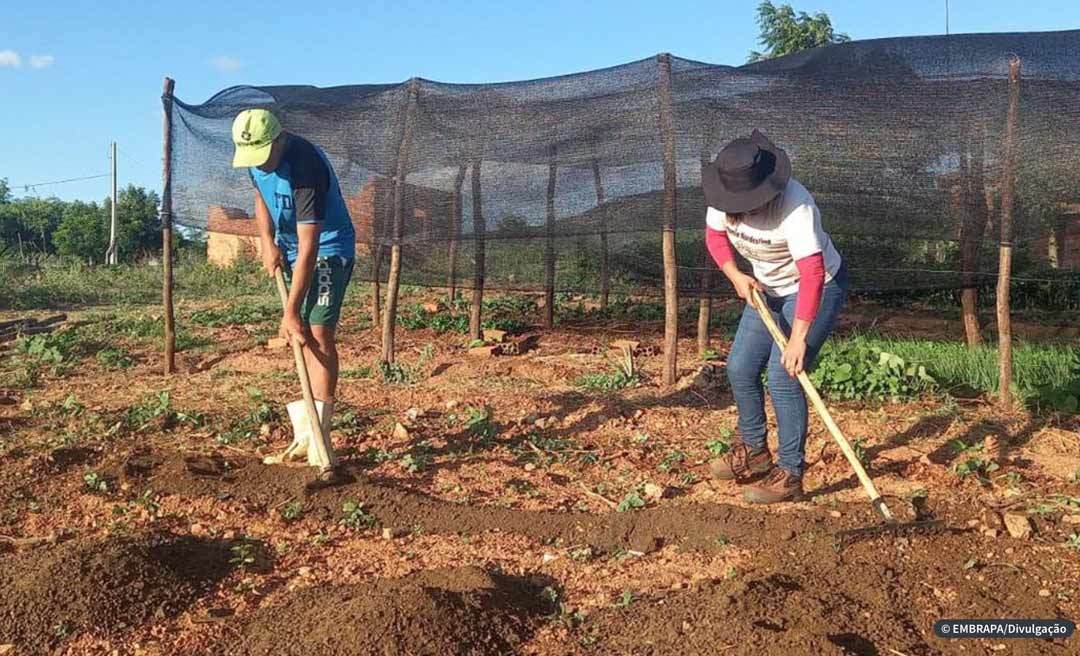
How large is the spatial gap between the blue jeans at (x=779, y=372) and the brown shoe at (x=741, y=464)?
0.05 m

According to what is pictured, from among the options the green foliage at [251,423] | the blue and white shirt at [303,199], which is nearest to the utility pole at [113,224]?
Result: the green foliage at [251,423]

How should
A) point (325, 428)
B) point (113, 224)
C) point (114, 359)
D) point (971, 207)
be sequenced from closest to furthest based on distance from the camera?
point (325, 428), point (971, 207), point (114, 359), point (113, 224)

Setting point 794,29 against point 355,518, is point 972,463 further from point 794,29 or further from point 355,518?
point 794,29

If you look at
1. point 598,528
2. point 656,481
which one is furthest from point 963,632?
point 656,481

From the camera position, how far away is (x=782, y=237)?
358 cm

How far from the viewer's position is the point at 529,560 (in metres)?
3.39

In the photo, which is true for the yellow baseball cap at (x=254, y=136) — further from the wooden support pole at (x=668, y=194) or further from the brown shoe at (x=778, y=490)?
the wooden support pole at (x=668, y=194)

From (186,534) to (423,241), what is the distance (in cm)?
361

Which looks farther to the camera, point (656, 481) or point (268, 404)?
point (268, 404)

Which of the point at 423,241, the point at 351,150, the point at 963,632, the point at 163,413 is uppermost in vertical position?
the point at 351,150

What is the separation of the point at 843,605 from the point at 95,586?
2.36 meters

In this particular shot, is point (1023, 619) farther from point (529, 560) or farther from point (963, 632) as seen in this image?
point (529, 560)

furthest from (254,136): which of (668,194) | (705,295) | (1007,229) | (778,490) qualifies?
(1007,229)

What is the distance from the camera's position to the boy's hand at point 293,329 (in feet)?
13.3
